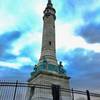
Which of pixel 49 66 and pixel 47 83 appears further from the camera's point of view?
pixel 49 66

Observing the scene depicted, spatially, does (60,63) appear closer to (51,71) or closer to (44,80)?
(51,71)

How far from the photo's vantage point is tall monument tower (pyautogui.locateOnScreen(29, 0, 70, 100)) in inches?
1185

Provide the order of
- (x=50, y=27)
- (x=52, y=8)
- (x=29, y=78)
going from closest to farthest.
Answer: (x=29, y=78) < (x=50, y=27) < (x=52, y=8)

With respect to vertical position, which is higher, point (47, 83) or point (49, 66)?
point (49, 66)

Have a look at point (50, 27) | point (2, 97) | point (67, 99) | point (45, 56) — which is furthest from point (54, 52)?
point (2, 97)

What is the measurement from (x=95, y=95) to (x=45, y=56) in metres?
21.3

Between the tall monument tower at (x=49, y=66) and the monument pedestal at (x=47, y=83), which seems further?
the tall monument tower at (x=49, y=66)

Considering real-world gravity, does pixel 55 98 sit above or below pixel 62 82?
below

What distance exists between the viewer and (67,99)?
29750 millimetres

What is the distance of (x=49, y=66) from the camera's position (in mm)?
32594

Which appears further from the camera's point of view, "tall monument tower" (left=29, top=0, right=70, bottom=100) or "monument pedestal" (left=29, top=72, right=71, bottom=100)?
"tall monument tower" (left=29, top=0, right=70, bottom=100)

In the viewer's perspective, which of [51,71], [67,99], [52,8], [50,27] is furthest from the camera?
[52,8]

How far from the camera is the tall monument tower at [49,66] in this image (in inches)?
1185

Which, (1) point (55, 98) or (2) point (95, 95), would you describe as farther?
(2) point (95, 95)
